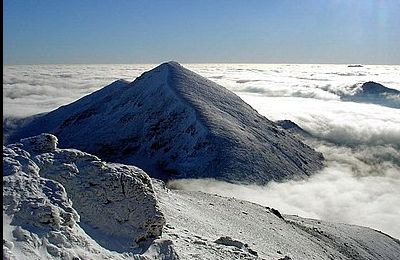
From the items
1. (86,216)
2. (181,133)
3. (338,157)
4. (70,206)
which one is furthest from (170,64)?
(70,206)

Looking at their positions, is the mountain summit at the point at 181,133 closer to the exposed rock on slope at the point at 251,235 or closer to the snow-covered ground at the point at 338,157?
the snow-covered ground at the point at 338,157

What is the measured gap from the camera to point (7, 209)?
11.4m

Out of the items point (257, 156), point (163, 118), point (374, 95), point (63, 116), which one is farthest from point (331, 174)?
point (374, 95)

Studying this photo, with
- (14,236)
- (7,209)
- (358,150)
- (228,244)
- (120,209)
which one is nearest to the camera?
(14,236)

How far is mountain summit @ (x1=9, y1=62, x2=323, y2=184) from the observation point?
57.9 metres

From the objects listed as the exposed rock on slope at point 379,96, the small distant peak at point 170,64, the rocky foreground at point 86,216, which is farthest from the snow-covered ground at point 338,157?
the small distant peak at point 170,64

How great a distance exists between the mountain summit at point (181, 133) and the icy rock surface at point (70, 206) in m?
38.8

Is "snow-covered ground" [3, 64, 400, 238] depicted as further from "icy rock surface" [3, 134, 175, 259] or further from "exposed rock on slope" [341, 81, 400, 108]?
"exposed rock on slope" [341, 81, 400, 108]

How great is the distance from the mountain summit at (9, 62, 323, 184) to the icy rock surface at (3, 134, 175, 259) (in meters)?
38.8

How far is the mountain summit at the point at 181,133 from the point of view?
57.9 metres

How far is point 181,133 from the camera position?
210 feet

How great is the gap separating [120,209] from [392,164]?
3488 inches

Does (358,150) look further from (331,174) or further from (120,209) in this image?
(120,209)

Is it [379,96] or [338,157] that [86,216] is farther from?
[379,96]
